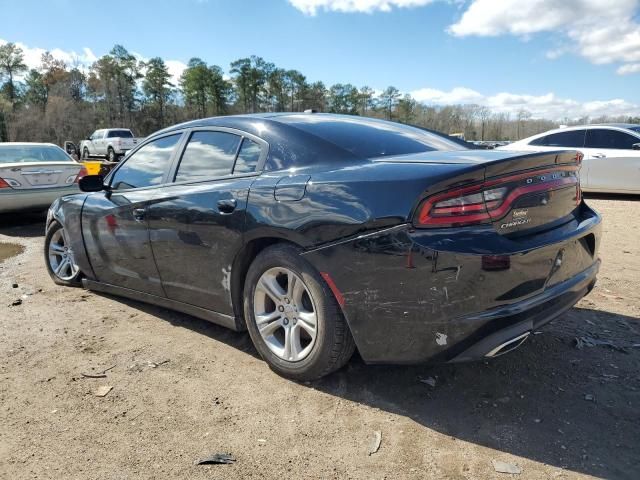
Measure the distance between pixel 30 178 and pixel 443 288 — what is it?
8.22 meters

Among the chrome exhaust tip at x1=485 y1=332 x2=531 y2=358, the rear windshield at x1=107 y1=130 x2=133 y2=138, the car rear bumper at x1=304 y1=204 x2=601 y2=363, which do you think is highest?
the rear windshield at x1=107 y1=130 x2=133 y2=138

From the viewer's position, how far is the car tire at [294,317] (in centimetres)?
263

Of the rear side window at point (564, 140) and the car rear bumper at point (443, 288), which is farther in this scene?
the rear side window at point (564, 140)

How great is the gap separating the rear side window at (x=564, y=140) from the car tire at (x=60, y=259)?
9.43 m

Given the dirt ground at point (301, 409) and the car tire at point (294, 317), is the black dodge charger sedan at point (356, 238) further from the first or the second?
the dirt ground at point (301, 409)

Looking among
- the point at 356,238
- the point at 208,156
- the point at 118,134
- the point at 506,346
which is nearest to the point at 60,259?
the point at 208,156

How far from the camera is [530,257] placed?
2.33 m

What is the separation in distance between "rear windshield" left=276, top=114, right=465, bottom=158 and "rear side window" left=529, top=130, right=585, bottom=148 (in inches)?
317

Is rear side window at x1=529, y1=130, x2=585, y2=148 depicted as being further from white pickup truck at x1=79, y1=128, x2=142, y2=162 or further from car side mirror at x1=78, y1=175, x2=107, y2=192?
white pickup truck at x1=79, y1=128, x2=142, y2=162

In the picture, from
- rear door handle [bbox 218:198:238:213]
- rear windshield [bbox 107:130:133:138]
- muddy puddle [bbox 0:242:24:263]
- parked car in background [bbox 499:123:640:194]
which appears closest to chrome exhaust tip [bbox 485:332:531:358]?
rear door handle [bbox 218:198:238:213]

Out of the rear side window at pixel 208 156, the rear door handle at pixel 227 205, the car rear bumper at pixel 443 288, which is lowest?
the car rear bumper at pixel 443 288

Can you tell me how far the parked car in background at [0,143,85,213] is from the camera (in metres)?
8.13

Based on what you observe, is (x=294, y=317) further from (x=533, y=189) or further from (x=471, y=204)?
(x=533, y=189)

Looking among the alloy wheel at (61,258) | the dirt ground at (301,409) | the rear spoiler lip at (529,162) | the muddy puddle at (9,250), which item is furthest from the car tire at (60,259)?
the rear spoiler lip at (529,162)
